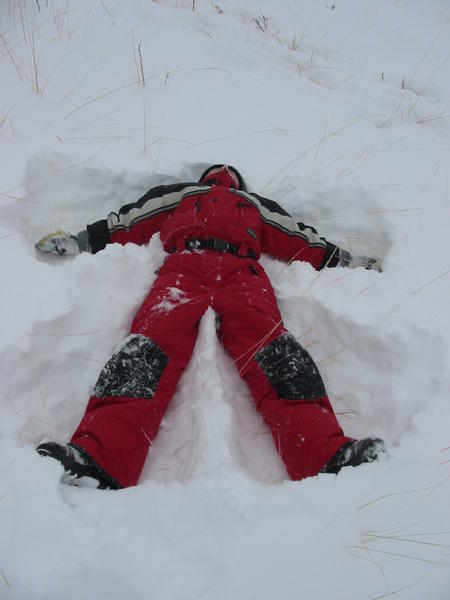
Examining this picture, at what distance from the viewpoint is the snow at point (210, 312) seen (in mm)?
1060

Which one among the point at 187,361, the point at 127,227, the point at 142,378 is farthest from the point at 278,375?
the point at 127,227

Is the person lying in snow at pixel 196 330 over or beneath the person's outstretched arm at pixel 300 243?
beneath

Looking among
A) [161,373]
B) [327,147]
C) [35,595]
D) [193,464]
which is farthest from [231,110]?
[35,595]

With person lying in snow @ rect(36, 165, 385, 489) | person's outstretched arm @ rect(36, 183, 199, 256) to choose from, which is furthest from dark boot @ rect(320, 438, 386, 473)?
person's outstretched arm @ rect(36, 183, 199, 256)

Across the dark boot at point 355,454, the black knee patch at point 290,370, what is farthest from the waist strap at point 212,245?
the dark boot at point 355,454

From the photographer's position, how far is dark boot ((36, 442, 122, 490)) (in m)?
1.25

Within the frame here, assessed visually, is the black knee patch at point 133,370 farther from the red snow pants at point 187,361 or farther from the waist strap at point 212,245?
the waist strap at point 212,245

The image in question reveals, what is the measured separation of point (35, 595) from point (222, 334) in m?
1.06

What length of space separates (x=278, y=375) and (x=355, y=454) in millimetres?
390

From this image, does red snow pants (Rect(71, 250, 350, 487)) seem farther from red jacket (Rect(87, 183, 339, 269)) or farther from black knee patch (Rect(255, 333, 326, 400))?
red jacket (Rect(87, 183, 339, 269))

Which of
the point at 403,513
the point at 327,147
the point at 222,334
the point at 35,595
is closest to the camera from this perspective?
the point at 35,595

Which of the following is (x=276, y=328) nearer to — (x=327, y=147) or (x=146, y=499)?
(x=146, y=499)

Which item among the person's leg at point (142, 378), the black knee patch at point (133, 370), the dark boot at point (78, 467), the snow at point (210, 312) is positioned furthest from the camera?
the black knee patch at point (133, 370)

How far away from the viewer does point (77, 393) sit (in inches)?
62.9
